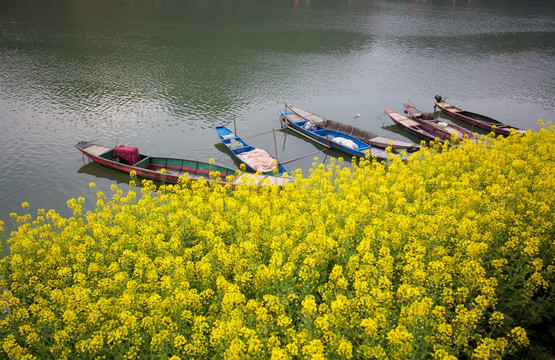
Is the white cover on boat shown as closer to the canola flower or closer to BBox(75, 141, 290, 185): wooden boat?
BBox(75, 141, 290, 185): wooden boat

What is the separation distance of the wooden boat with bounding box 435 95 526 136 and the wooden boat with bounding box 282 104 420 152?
25.4ft

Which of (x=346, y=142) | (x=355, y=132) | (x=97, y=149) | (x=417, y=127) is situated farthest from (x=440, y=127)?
(x=97, y=149)

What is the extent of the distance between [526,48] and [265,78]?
46560mm

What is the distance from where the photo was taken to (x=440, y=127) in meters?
30.4

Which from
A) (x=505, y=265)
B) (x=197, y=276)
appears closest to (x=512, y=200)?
(x=505, y=265)

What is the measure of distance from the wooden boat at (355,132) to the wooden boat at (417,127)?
1.47 meters

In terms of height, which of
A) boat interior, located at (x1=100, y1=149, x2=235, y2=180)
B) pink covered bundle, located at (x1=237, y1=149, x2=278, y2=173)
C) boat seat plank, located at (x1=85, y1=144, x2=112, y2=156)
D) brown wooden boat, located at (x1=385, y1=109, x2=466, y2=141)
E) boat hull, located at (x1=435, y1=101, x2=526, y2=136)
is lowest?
boat interior, located at (x1=100, y1=149, x2=235, y2=180)

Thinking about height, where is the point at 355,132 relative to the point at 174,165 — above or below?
above

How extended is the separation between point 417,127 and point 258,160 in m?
15.6

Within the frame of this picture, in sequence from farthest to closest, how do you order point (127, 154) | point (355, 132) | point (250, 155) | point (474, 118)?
point (474, 118) → point (355, 132) → point (250, 155) → point (127, 154)

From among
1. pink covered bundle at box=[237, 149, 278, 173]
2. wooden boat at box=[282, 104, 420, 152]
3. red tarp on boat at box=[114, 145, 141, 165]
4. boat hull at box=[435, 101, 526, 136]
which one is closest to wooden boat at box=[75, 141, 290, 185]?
red tarp on boat at box=[114, 145, 141, 165]

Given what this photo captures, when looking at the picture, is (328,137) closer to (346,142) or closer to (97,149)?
(346,142)

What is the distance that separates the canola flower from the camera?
795cm

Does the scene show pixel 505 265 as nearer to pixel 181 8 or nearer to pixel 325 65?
pixel 325 65
